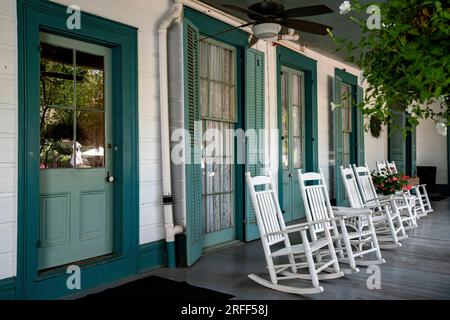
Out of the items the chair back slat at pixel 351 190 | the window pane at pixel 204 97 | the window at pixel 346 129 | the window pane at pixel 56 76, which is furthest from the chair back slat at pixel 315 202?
the window at pixel 346 129

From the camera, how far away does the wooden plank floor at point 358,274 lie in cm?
335

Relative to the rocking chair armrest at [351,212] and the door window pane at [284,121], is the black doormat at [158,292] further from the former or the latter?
the door window pane at [284,121]

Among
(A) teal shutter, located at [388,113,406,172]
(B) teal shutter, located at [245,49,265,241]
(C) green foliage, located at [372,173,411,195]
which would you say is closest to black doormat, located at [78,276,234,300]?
(B) teal shutter, located at [245,49,265,241]

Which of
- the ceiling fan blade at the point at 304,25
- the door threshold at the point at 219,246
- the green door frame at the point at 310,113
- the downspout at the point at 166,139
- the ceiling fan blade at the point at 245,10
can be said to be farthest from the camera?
the green door frame at the point at 310,113

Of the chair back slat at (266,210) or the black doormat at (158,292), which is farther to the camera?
the chair back slat at (266,210)

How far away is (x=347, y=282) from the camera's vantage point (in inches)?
143

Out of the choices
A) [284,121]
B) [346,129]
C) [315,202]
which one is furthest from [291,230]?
[346,129]

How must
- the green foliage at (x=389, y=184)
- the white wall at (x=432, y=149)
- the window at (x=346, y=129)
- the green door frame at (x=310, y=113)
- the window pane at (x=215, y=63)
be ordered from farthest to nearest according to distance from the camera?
the white wall at (x=432, y=149), the window at (x=346, y=129), the green door frame at (x=310, y=113), the green foliage at (x=389, y=184), the window pane at (x=215, y=63)

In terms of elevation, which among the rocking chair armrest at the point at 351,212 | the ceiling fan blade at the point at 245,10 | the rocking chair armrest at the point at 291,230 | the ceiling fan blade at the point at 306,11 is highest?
the ceiling fan blade at the point at 245,10

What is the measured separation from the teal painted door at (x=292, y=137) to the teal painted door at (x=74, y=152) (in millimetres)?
3125

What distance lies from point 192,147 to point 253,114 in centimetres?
145

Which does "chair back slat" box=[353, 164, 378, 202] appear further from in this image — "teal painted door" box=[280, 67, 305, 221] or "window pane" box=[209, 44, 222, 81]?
"window pane" box=[209, 44, 222, 81]

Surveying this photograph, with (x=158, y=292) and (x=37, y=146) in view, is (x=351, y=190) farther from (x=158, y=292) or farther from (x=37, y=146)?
(x=37, y=146)

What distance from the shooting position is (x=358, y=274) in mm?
3877
